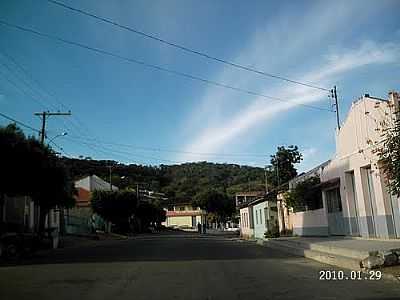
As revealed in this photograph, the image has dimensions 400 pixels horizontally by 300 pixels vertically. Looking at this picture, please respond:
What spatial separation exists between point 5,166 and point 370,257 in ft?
59.3

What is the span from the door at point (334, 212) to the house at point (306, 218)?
59 cm

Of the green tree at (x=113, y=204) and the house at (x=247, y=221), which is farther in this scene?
the green tree at (x=113, y=204)

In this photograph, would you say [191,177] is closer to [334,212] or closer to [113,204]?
[113,204]

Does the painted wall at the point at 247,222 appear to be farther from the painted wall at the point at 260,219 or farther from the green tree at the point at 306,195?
the green tree at the point at 306,195

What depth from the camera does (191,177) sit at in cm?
10669

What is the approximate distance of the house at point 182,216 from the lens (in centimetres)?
13100

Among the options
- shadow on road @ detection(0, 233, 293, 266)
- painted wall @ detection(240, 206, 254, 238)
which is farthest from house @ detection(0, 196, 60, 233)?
painted wall @ detection(240, 206, 254, 238)

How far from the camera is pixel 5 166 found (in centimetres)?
2489

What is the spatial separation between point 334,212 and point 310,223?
14.4ft

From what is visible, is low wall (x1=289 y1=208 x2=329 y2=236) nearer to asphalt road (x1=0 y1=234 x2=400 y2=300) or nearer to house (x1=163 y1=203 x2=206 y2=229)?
asphalt road (x1=0 y1=234 x2=400 y2=300)

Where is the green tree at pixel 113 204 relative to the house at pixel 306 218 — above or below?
above

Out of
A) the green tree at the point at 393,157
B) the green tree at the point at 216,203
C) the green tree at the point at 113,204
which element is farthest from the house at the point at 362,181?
the green tree at the point at 216,203

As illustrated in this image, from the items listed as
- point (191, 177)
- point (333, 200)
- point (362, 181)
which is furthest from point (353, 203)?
point (191, 177)

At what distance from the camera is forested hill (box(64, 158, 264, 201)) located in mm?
88944
